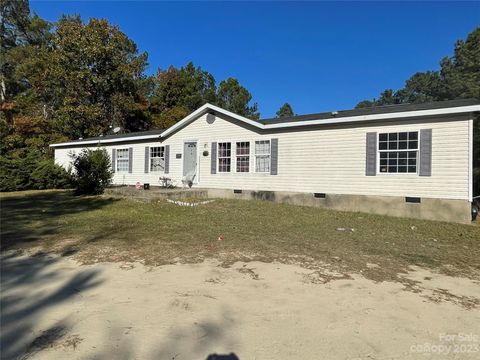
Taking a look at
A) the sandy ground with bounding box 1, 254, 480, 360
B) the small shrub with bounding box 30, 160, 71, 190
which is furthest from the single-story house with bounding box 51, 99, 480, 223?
the sandy ground with bounding box 1, 254, 480, 360

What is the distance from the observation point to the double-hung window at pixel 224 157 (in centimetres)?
1494

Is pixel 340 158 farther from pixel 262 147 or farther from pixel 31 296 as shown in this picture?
pixel 31 296

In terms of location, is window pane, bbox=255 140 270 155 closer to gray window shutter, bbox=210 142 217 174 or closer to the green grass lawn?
gray window shutter, bbox=210 142 217 174

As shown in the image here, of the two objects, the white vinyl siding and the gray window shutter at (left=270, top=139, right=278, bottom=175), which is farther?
the gray window shutter at (left=270, top=139, right=278, bottom=175)

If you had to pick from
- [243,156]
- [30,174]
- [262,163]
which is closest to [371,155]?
[262,163]

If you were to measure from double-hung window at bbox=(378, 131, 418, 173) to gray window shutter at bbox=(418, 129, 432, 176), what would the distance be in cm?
22

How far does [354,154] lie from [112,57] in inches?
894

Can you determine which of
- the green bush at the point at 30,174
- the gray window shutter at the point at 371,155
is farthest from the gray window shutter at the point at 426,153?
the green bush at the point at 30,174

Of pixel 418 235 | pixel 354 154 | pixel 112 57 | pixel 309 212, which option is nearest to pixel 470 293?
pixel 418 235

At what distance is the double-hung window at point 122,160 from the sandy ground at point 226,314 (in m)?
14.4

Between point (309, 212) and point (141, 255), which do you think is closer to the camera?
point (141, 255)

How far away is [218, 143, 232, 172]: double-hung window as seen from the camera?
49.0ft

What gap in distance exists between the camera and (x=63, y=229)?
7.53 metres

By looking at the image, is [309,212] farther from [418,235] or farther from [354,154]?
[418,235]
